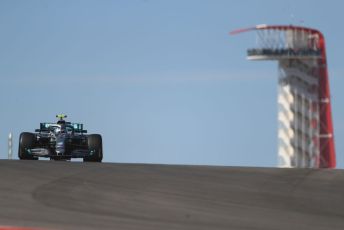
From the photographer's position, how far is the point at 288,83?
307ft

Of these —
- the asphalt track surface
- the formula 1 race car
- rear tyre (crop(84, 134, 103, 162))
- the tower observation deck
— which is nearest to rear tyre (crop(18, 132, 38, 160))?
the formula 1 race car

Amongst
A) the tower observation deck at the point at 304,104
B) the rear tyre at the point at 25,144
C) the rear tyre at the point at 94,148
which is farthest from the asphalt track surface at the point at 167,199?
the tower observation deck at the point at 304,104

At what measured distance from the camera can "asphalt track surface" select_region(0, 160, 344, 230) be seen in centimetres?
1206

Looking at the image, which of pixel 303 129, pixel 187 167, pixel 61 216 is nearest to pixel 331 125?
pixel 303 129

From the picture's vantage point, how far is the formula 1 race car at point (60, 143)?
25906mm

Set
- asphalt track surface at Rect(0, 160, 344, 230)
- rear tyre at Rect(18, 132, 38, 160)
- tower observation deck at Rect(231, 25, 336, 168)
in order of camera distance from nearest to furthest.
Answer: asphalt track surface at Rect(0, 160, 344, 230)
rear tyre at Rect(18, 132, 38, 160)
tower observation deck at Rect(231, 25, 336, 168)

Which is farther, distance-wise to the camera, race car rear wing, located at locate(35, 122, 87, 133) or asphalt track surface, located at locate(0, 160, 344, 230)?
race car rear wing, located at locate(35, 122, 87, 133)

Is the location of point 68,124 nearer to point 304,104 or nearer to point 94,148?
point 94,148

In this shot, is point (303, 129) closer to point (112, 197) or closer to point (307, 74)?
point (307, 74)

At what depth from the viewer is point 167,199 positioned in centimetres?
1331

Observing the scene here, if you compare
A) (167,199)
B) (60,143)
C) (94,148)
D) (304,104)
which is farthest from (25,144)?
(304,104)

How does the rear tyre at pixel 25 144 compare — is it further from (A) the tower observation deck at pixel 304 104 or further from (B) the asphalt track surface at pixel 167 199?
Answer: (A) the tower observation deck at pixel 304 104

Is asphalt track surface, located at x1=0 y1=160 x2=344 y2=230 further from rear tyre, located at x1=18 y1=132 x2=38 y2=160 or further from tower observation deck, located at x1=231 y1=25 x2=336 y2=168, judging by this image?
tower observation deck, located at x1=231 y1=25 x2=336 y2=168

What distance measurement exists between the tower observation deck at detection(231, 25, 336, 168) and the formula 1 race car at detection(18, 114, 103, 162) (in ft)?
211
